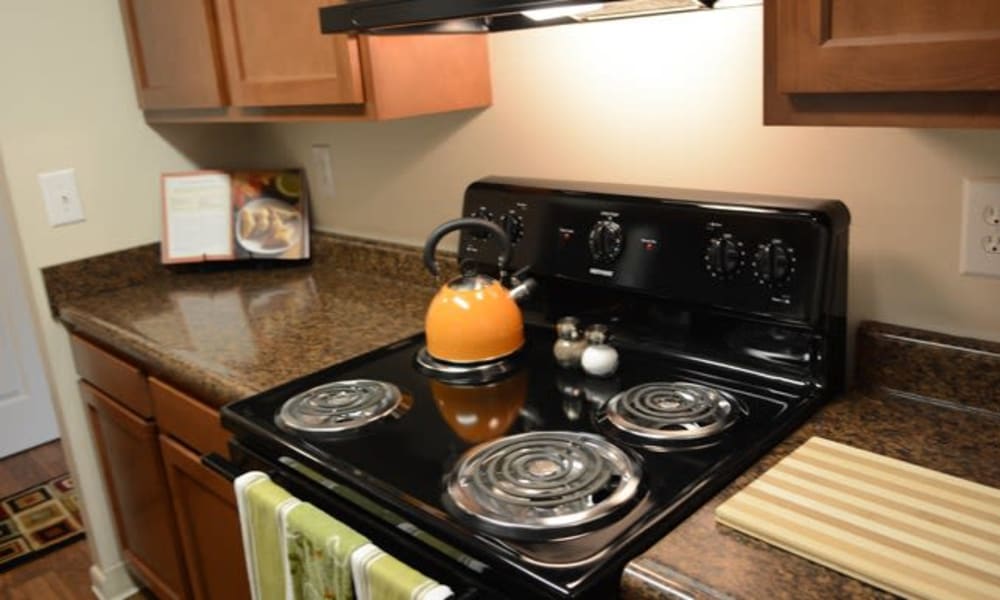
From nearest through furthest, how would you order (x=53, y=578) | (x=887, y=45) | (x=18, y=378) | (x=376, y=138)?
(x=887, y=45), (x=376, y=138), (x=53, y=578), (x=18, y=378)

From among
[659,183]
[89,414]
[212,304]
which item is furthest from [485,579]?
[89,414]

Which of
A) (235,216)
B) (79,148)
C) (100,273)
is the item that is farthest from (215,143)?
(100,273)

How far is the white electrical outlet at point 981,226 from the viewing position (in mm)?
1110

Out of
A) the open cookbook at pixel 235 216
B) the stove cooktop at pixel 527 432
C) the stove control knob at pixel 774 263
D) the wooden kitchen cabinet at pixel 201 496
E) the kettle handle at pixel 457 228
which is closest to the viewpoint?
the stove cooktop at pixel 527 432

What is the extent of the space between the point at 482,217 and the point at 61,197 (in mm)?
1248

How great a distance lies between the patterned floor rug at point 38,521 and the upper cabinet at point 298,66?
152cm

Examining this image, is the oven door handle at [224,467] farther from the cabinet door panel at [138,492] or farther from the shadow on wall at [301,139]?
the shadow on wall at [301,139]

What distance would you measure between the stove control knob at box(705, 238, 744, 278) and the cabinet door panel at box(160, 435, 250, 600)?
1003mm

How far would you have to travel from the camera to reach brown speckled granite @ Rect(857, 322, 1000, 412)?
114 centimetres

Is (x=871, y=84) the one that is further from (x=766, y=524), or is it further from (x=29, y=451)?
(x=29, y=451)

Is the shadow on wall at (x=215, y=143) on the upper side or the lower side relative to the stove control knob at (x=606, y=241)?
upper

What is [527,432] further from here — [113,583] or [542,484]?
[113,583]

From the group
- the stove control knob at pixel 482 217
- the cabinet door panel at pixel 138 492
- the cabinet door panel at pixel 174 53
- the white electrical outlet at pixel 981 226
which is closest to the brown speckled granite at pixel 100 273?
the cabinet door panel at pixel 138 492

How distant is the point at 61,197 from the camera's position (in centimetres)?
215
